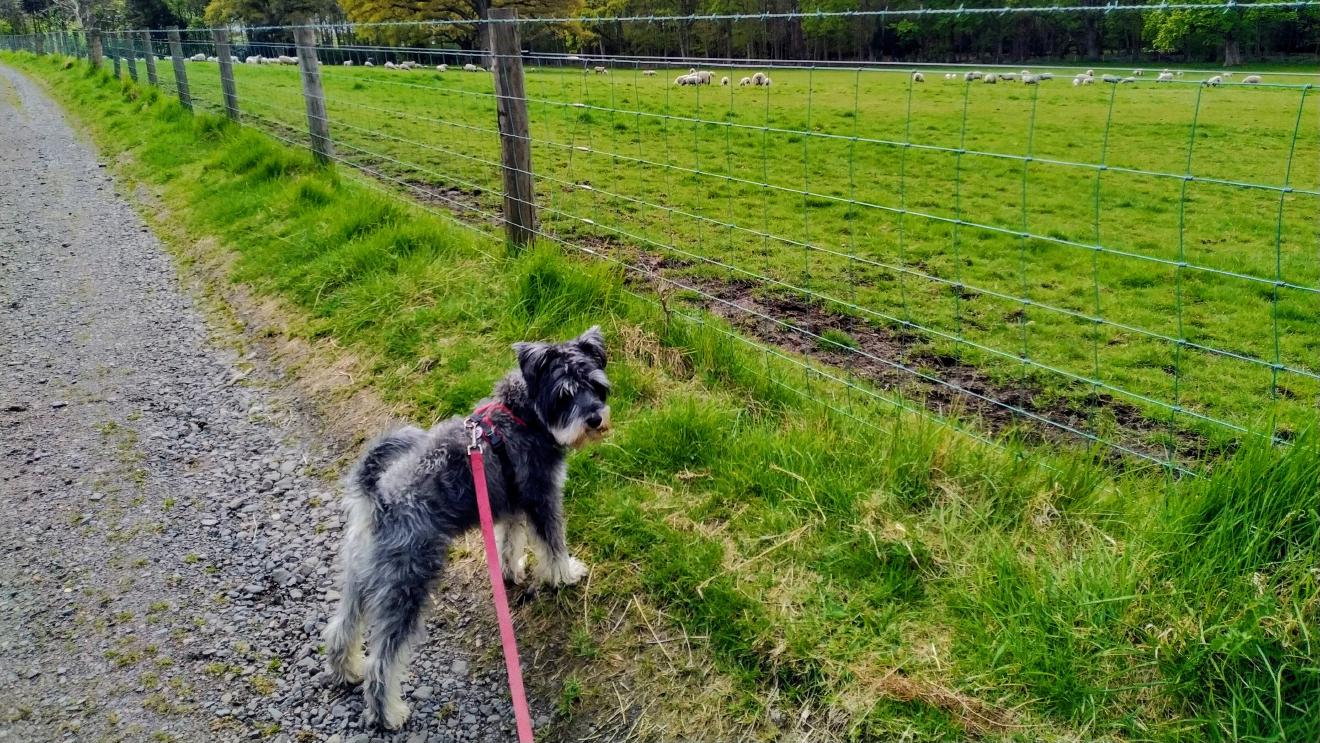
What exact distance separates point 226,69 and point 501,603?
14.2 m

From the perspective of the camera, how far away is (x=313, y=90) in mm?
10312

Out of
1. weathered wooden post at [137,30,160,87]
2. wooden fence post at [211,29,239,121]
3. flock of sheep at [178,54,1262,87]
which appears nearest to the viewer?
flock of sheep at [178,54,1262,87]

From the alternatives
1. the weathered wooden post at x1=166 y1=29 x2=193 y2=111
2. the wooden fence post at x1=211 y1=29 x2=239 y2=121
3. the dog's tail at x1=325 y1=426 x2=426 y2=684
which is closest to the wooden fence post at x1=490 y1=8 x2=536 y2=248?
the dog's tail at x1=325 y1=426 x2=426 y2=684

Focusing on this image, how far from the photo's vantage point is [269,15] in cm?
7500

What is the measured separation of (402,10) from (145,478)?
59.1m

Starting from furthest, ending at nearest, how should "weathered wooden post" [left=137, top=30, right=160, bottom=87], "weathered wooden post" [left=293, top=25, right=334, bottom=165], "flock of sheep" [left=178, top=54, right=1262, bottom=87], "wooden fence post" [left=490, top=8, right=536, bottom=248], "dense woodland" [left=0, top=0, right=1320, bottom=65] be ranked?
"weathered wooden post" [left=137, top=30, right=160, bottom=87], "weathered wooden post" [left=293, top=25, right=334, bottom=165], "wooden fence post" [left=490, top=8, right=536, bottom=248], "dense woodland" [left=0, top=0, right=1320, bottom=65], "flock of sheep" [left=178, top=54, right=1262, bottom=87]

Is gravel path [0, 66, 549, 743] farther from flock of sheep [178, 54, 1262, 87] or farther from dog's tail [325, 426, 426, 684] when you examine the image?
flock of sheep [178, 54, 1262, 87]

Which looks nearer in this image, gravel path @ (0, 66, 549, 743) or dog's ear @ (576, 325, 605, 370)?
gravel path @ (0, 66, 549, 743)

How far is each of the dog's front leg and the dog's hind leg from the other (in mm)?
558

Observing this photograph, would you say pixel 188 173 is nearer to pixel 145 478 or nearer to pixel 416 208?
pixel 416 208

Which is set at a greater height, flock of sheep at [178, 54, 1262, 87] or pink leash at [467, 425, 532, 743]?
flock of sheep at [178, 54, 1262, 87]

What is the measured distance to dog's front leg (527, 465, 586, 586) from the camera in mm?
3752

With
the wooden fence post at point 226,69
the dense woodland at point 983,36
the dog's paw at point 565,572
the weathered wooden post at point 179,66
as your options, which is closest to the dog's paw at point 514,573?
the dog's paw at point 565,572

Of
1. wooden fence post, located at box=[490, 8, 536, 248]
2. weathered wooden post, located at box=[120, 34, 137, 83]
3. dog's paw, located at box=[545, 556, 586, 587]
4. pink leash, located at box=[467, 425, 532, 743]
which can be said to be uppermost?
weathered wooden post, located at box=[120, 34, 137, 83]
